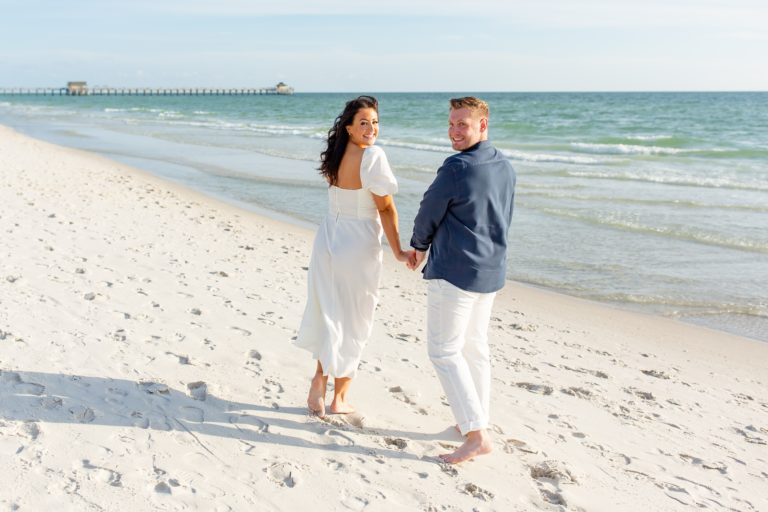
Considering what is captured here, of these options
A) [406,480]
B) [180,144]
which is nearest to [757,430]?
[406,480]

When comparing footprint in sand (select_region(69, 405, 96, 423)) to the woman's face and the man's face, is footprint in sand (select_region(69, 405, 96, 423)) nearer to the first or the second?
the woman's face

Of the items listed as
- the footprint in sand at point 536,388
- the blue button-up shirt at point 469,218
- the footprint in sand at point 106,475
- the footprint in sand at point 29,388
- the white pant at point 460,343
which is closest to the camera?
the footprint in sand at point 106,475

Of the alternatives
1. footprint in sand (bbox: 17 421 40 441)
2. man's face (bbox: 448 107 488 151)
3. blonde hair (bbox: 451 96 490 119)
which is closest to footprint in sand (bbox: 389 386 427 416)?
man's face (bbox: 448 107 488 151)

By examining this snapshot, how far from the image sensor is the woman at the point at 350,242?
3.92 m

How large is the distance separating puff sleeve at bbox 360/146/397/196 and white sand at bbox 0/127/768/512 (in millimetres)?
1328

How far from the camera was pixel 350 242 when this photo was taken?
13.1 feet

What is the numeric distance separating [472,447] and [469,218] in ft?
3.87

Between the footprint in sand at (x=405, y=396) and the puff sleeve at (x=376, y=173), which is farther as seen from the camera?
the footprint in sand at (x=405, y=396)

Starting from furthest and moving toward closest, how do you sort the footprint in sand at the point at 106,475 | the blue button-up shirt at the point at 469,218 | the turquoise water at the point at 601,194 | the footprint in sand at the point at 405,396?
the turquoise water at the point at 601,194 < the footprint in sand at the point at 405,396 < the blue button-up shirt at the point at 469,218 < the footprint in sand at the point at 106,475

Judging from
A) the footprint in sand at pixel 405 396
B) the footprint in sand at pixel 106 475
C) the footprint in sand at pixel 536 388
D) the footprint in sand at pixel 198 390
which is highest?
the footprint in sand at pixel 198 390

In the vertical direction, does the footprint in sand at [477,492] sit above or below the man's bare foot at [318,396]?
below

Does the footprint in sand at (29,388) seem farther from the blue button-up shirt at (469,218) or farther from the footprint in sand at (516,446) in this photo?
the footprint in sand at (516,446)

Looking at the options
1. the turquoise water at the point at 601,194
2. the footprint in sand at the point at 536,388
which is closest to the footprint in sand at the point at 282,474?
the footprint in sand at the point at 536,388

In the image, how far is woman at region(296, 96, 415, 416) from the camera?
12.9 feet
